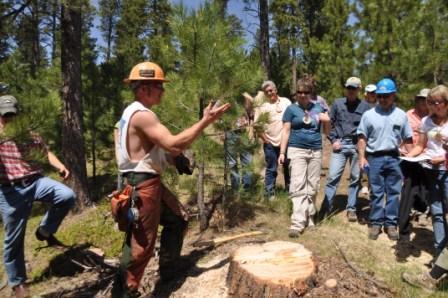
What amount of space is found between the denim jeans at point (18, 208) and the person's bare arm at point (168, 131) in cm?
156

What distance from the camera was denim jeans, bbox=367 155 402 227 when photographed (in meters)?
4.61

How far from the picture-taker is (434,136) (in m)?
3.89

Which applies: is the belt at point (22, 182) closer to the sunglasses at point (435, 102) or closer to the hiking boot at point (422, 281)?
the hiking boot at point (422, 281)

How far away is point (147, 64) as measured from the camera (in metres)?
3.22

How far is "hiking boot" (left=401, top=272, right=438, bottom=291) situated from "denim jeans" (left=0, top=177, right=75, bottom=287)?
3.47 m

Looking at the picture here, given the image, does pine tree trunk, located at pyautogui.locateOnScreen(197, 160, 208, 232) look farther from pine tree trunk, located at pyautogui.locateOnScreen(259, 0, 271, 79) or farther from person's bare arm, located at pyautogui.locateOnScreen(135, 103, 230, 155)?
pine tree trunk, located at pyautogui.locateOnScreen(259, 0, 271, 79)

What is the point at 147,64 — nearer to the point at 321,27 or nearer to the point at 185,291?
the point at 185,291

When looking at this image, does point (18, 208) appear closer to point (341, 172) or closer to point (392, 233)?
point (341, 172)

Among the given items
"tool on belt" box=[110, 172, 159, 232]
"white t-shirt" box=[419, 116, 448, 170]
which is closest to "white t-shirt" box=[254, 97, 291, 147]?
"white t-shirt" box=[419, 116, 448, 170]

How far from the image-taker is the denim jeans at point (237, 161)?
495 cm

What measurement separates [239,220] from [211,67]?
2.03 m

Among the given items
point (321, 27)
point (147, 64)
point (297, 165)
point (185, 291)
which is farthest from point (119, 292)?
point (321, 27)

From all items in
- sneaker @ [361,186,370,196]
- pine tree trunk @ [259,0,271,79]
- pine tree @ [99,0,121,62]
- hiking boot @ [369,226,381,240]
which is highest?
pine tree @ [99,0,121,62]

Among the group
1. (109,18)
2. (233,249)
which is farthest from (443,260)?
(109,18)
